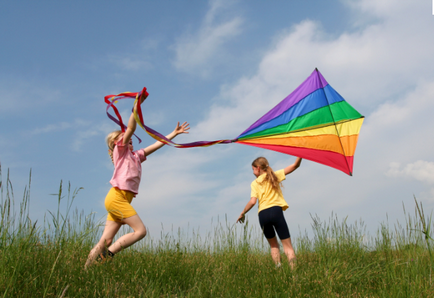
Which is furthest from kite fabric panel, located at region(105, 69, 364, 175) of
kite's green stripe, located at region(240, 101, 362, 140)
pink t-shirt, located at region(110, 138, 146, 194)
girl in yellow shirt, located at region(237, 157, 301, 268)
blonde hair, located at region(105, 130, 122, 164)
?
blonde hair, located at region(105, 130, 122, 164)

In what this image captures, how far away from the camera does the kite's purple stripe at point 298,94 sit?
16.5 ft

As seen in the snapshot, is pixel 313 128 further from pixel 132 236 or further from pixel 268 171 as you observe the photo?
pixel 132 236

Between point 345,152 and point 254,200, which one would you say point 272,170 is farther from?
point 345,152

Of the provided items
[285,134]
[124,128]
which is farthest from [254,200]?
[124,128]

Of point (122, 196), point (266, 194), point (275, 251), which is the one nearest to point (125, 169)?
point (122, 196)

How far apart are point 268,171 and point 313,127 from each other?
1021 millimetres

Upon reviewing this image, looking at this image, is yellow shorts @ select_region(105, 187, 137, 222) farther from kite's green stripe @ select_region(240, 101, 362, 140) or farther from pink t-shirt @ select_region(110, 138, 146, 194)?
kite's green stripe @ select_region(240, 101, 362, 140)

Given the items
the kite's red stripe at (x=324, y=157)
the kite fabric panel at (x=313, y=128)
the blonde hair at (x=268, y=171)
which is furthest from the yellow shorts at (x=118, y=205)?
the blonde hair at (x=268, y=171)

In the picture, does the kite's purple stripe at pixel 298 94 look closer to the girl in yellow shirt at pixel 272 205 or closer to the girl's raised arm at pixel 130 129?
the girl in yellow shirt at pixel 272 205

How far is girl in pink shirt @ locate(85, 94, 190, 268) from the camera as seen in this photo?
3807 millimetres

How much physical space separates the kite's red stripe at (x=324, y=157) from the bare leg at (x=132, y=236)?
2008 millimetres

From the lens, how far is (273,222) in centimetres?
457

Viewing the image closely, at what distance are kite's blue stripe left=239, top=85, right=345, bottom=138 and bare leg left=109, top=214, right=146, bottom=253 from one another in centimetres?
226

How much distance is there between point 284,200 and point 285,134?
106 cm
